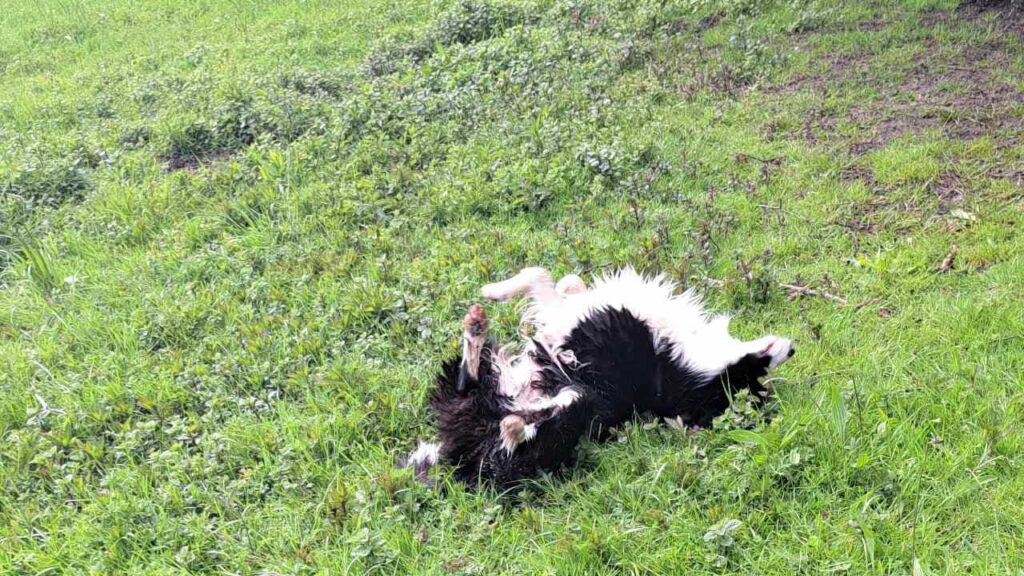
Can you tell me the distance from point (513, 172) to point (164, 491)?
2814mm

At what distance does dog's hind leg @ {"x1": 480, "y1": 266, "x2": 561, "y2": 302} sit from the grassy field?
206 millimetres

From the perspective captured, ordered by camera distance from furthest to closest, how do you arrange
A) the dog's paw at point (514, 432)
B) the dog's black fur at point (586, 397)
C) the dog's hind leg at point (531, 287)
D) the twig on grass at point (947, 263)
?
the twig on grass at point (947, 263) → the dog's hind leg at point (531, 287) → the dog's black fur at point (586, 397) → the dog's paw at point (514, 432)

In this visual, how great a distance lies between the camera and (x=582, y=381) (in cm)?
320

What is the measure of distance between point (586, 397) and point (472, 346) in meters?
0.50

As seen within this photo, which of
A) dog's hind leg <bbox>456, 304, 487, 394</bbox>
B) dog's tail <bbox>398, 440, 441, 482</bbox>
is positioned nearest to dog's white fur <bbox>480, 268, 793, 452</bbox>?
dog's hind leg <bbox>456, 304, 487, 394</bbox>

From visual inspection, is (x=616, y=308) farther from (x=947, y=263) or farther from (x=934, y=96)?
(x=934, y=96)

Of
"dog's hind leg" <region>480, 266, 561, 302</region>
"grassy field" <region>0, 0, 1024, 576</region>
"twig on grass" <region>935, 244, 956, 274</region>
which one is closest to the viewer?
"grassy field" <region>0, 0, 1024, 576</region>

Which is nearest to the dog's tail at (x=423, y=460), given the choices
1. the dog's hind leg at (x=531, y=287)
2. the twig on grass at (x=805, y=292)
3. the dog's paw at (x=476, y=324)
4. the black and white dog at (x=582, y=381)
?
the black and white dog at (x=582, y=381)

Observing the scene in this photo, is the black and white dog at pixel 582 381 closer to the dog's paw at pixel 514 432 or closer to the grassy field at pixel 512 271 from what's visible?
the dog's paw at pixel 514 432

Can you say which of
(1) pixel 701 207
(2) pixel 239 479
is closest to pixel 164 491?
(2) pixel 239 479

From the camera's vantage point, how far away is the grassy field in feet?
9.09

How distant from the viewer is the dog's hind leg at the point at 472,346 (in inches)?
125

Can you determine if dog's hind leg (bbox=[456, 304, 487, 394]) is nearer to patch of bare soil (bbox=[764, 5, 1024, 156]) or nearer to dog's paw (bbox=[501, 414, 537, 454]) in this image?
dog's paw (bbox=[501, 414, 537, 454])

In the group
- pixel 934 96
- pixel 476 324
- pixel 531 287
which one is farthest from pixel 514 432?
pixel 934 96
